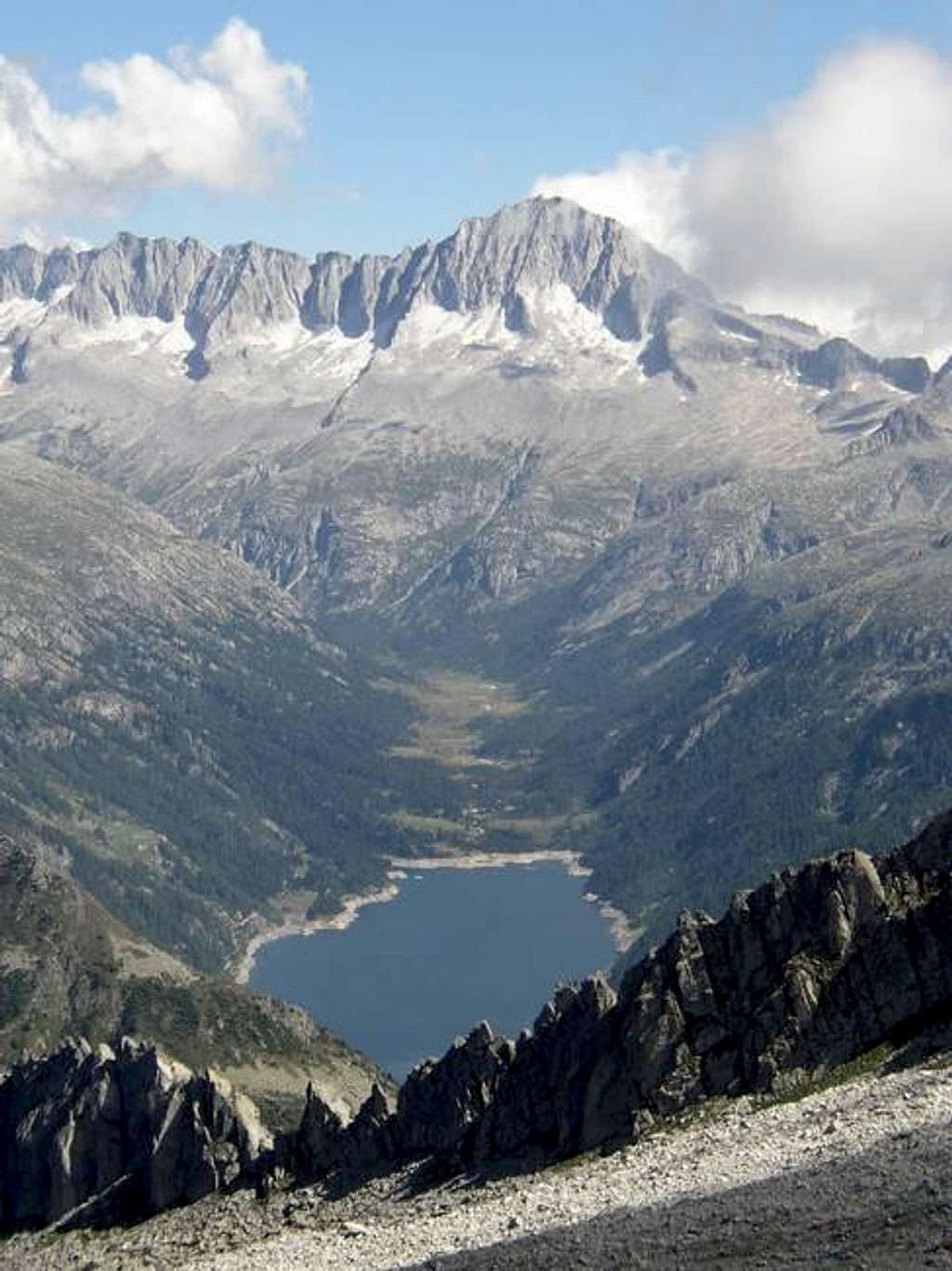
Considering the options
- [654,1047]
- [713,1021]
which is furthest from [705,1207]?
[713,1021]

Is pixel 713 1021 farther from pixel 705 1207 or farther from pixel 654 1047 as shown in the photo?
pixel 705 1207

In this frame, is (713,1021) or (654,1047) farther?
(713,1021)

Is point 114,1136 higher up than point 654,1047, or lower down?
higher up

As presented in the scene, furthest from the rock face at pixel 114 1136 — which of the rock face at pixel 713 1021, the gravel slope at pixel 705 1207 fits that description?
the gravel slope at pixel 705 1207

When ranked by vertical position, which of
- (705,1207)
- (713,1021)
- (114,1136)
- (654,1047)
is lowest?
(705,1207)

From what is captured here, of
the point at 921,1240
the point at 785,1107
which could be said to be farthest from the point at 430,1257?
the point at 921,1240
